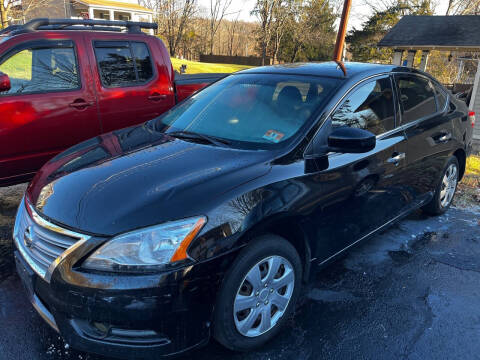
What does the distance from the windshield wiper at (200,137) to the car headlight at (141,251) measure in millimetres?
987

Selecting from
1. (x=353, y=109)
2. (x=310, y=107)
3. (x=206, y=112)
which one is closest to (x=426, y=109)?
(x=353, y=109)

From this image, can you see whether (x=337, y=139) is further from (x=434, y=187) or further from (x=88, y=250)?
(x=434, y=187)

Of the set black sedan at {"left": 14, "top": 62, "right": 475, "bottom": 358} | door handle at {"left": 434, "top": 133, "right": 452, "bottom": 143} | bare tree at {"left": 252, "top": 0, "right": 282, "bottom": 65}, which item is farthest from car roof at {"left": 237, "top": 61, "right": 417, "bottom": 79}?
bare tree at {"left": 252, "top": 0, "right": 282, "bottom": 65}

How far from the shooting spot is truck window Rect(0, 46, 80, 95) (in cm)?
398

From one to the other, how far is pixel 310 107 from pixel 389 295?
1600 mm

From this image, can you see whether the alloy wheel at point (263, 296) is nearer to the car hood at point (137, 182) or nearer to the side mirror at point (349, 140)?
the car hood at point (137, 182)

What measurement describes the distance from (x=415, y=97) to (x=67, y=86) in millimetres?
3686

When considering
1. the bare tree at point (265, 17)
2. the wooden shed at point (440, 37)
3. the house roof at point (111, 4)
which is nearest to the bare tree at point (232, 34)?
the bare tree at point (265, 17)

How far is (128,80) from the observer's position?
4.77m

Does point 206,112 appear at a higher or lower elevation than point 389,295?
higher

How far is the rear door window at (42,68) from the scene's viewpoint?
3.98 meters

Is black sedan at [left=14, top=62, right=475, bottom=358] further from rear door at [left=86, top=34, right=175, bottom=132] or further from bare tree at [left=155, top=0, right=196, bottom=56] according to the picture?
bare tree at [left=155, top=0, right=196, bottom=56]

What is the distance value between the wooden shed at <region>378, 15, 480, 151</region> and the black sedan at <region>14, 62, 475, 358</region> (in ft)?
38.8

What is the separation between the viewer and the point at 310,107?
278 cm
